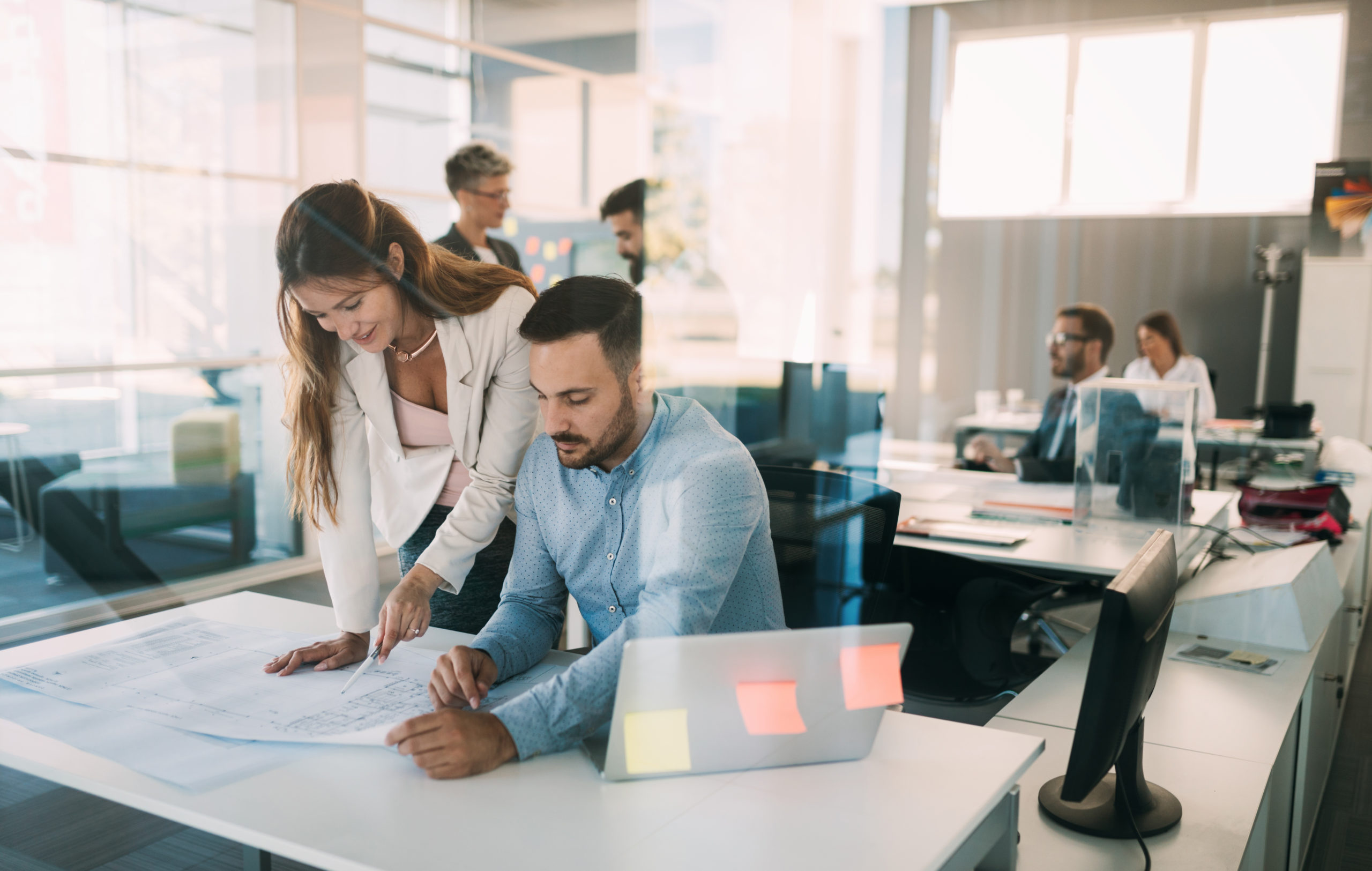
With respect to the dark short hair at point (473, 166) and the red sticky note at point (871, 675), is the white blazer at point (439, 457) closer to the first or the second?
the dark short hair at point (473, 166)

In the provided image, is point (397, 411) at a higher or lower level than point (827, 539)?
higher

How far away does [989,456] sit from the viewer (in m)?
3.60

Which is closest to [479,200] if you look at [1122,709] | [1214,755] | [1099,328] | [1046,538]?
[1122,709]

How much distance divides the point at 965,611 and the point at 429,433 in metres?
1.44

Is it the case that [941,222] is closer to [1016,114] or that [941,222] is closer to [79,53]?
[1016,114]

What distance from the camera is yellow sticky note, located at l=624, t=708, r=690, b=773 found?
0.83m

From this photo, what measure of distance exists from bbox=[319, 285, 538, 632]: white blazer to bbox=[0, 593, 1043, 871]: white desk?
0.40 ft

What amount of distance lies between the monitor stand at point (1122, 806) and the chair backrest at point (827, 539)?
1.09 feet

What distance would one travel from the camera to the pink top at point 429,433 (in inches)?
41.9

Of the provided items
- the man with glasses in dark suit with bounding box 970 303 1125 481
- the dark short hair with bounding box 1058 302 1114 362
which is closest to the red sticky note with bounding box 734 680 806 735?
the man with glasses in dark suit with bounding box 970 303 1125 481

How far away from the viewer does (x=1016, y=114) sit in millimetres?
6176

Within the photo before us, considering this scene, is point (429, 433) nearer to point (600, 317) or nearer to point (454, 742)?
point (600, 317)

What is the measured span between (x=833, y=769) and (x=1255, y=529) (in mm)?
2143

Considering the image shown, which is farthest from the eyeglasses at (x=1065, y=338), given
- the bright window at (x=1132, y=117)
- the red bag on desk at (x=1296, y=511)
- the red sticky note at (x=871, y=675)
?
the red sticky note at (x=871, y=675)
